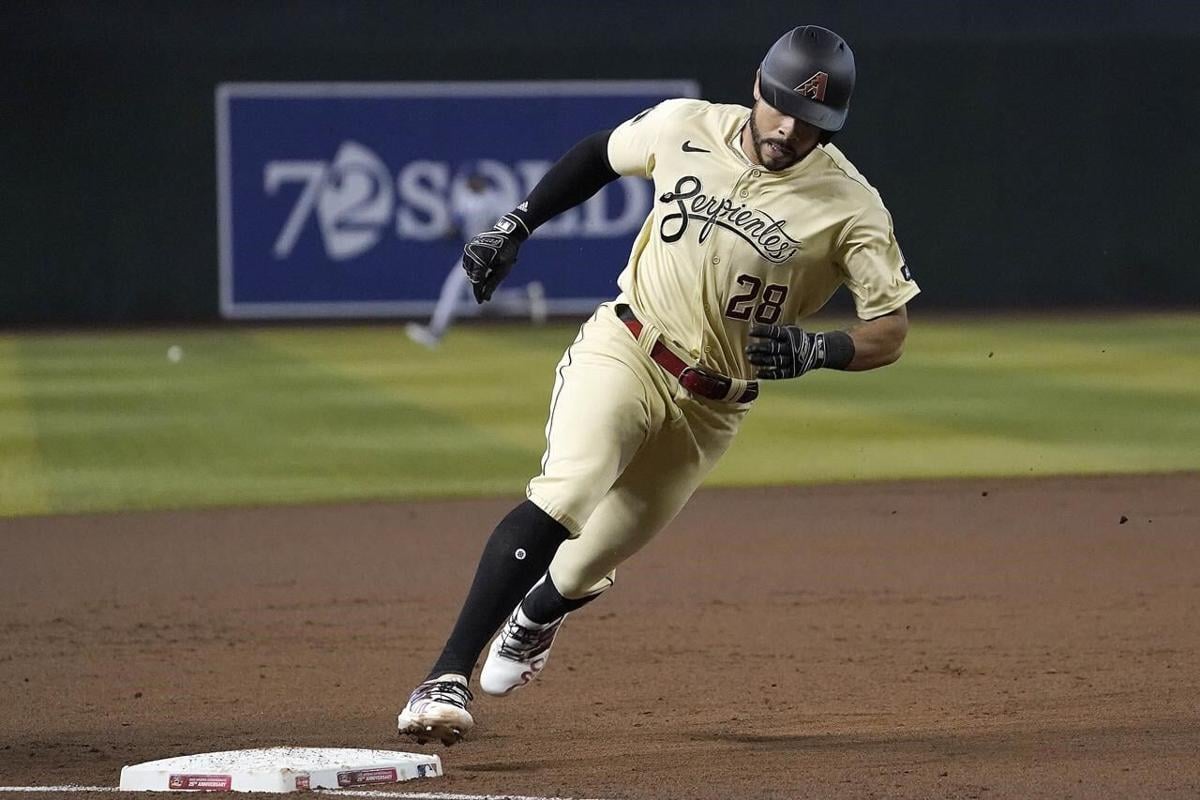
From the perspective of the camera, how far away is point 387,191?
21.4 metres

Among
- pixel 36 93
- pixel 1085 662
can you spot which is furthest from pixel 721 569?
pixel 36 93

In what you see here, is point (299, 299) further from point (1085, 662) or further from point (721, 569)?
point (1085, 662)

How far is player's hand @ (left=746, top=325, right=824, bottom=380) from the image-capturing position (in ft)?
15.3

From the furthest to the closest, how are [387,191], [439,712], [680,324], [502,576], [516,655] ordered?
[387,191] → [516,655] → [680,324] → [502,576] → [439,712]

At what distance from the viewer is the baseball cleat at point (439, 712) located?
457 centimetres

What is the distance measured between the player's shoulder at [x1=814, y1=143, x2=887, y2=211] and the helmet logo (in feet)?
0.64

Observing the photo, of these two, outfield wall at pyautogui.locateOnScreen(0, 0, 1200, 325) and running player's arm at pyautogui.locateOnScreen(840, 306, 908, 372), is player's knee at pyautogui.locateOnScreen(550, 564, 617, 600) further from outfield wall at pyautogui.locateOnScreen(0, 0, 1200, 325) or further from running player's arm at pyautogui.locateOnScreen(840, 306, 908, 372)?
outfield wall at pyautogui.locateOnScreen(0, 0, 1200, 325)

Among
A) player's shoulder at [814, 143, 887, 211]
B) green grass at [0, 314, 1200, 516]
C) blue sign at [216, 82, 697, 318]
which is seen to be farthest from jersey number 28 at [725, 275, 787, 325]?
blue sign at [216, 82, 697, 318]

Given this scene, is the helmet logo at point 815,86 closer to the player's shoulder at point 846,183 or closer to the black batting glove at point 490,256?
the player's shoulder at point 846,183

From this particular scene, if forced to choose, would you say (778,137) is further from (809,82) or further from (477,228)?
(477,228)

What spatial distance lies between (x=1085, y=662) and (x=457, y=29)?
16627 millimetres

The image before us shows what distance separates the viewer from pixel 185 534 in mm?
9188

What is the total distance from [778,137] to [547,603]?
1.43 metres

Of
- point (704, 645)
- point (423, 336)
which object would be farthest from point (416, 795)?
point (423, 336)
